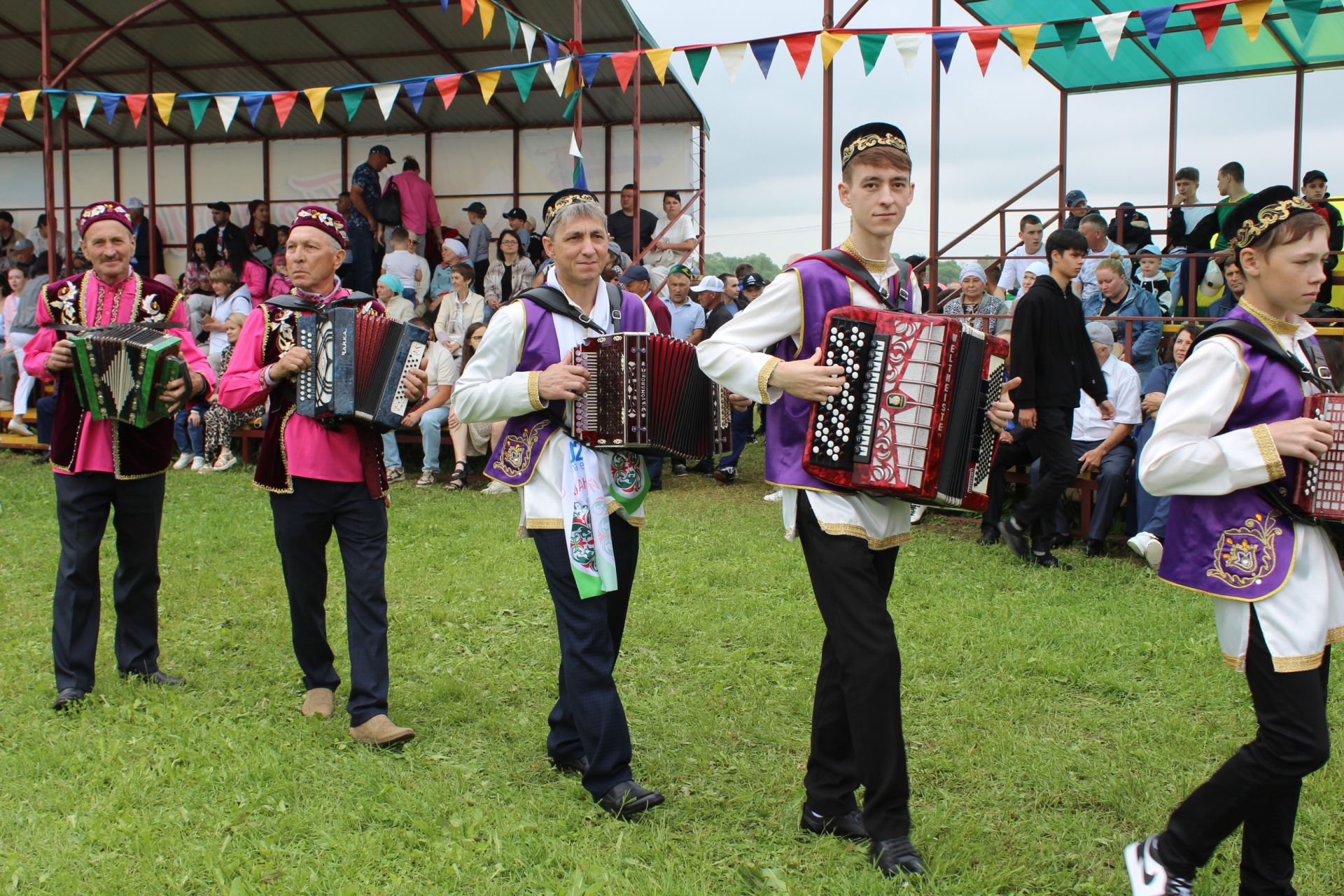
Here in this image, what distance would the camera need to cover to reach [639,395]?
389 centimetres

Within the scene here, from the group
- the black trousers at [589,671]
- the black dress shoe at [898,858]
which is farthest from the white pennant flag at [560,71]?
the black dress shoe at [898,858]

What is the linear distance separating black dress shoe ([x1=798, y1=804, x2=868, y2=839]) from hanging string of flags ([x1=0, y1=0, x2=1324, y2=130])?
20.9ft

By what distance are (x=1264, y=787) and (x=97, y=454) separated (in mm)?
4745

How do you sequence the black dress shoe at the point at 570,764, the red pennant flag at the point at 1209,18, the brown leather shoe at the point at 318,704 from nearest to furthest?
1. the black dress shoe at the point at 570,764
2. the brown leather shoe at the point at 318,704
3. the red pennant flag at the point at 1209,18

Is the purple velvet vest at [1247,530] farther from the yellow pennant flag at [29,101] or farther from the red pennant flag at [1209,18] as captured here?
the yellow pennant flag at [29,101]

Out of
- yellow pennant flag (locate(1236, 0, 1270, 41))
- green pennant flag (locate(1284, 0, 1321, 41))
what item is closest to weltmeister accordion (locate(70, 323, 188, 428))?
yellow pennant flag (locate(1236, 0, 1270, 41))

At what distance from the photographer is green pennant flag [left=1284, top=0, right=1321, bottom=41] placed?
25.5ft

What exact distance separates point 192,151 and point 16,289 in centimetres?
411

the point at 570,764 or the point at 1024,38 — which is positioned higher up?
the point at 1024,38

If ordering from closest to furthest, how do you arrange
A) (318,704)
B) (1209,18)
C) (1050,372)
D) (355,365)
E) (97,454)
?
1. (355,365)
2. (318,704)
3. (97,454)
4. (1050,372)
5. (1209,18)

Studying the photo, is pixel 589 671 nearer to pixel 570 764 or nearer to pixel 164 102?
pixel 570 764

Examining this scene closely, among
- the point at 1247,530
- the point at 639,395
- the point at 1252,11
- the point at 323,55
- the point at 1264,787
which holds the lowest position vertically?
the point at 1264,787

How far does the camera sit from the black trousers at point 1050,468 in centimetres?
781

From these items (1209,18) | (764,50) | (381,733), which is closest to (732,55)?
(764,50)
